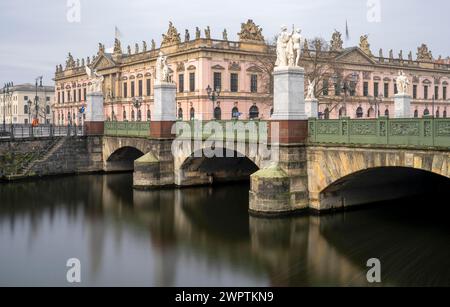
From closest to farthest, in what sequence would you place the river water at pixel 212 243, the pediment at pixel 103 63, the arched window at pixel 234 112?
the river water at pixel 212 243, the arched window at pixel 234 112, the pediment at pixel 103 63

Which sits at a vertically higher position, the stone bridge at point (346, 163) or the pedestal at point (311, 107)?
the pedestal at point (311, 107)

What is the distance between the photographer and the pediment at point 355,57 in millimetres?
66312

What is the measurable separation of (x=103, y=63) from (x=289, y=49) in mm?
57070

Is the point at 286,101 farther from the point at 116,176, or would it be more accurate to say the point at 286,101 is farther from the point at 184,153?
the point at 116,176

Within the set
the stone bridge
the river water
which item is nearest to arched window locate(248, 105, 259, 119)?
the stone bridge

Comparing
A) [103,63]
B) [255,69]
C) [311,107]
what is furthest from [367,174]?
[103,63]

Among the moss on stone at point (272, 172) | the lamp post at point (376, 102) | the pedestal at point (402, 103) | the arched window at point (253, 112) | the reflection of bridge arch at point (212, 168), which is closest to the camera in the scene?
the moss on stone at point (272, 172)

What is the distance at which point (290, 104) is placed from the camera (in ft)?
78.9

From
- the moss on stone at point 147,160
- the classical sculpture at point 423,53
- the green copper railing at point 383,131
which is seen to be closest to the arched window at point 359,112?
the classical sculpture at point 423,53

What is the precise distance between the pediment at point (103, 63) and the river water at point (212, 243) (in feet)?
150

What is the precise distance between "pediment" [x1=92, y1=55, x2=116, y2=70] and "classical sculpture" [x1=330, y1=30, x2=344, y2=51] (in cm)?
2964

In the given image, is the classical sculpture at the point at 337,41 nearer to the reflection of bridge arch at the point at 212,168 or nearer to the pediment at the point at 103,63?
the pediment at the point at 103,63

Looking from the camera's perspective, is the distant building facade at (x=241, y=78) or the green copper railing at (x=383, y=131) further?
the distant building facade at (x=241, y=78)

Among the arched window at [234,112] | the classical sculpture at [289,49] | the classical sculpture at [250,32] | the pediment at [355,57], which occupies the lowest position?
the arched window at [234,112]
